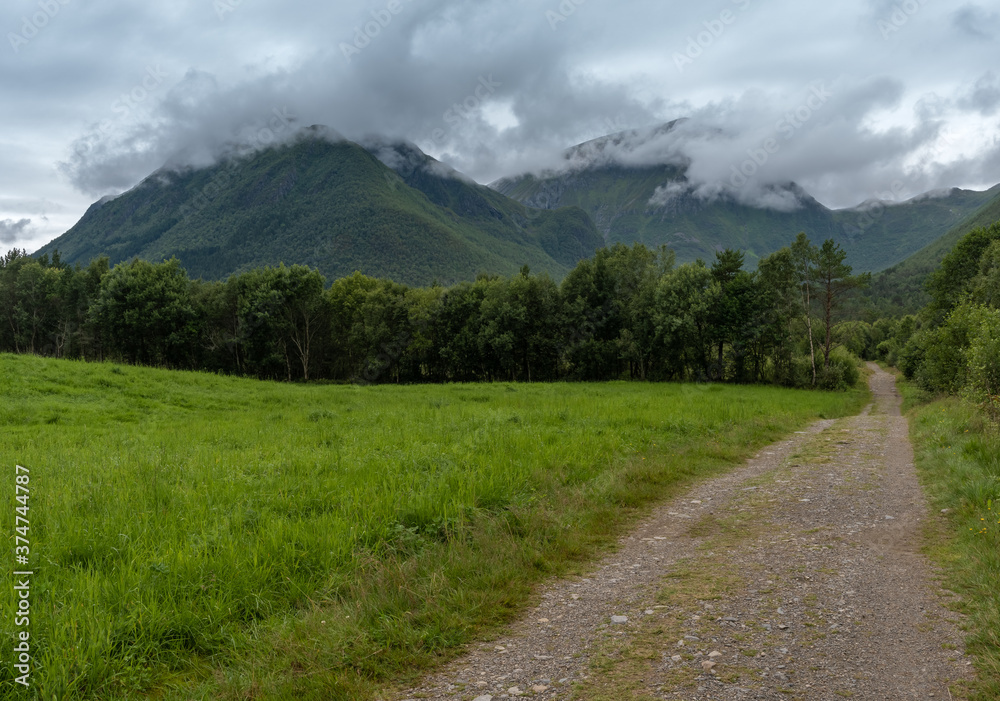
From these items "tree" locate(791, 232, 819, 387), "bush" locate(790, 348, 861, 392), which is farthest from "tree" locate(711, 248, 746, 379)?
"bush" locate(790, 348, 861, 392)

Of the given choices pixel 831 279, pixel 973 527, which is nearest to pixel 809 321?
pixel 831 279

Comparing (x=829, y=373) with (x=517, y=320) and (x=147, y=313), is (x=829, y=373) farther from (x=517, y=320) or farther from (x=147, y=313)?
(x=147, y=313)

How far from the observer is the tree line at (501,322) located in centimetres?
5353

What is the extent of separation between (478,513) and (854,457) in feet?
40.2

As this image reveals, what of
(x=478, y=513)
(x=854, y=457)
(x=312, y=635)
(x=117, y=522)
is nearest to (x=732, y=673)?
(x=312, y=635)

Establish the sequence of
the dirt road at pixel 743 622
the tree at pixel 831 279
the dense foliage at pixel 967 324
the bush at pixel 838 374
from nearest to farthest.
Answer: the dirt road at pixel 743 622, the dense foliage at pixel 967 324, the tree at pixel 831 279, the bush at pixel 838 374

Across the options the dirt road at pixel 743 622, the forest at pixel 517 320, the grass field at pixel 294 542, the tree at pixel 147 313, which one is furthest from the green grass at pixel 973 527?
the tree at pixel 147 313

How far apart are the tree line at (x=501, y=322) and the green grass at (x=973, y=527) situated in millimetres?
40259

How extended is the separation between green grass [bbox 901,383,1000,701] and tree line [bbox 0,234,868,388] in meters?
40.3

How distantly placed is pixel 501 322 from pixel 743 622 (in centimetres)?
5575

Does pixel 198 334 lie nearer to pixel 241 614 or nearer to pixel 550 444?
pixel 550 444

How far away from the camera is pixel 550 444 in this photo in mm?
12891

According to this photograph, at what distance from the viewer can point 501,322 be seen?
198 feet

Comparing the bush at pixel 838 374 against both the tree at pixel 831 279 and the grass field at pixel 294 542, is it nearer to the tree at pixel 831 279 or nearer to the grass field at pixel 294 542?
the tree at pixel 831 279
